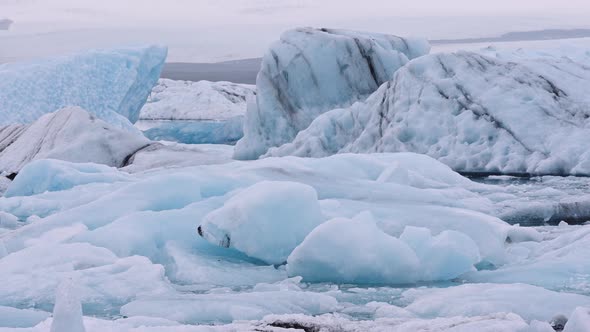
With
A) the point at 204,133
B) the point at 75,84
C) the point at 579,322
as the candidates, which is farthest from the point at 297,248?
the point at 204,133

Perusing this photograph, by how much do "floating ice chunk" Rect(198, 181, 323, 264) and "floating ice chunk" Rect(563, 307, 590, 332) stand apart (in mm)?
2221

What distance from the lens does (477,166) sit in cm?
1084

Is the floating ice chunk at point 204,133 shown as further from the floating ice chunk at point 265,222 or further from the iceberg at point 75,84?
the floating ice chunk at point 265,222

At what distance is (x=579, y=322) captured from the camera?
8.57 feet

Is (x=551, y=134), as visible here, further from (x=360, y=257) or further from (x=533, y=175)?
(x=360, y=257)

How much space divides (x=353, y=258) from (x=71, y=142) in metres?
7.73

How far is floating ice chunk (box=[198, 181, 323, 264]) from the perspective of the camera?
4.55m

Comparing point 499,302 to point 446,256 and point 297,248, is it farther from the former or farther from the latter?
Result: point 297,248

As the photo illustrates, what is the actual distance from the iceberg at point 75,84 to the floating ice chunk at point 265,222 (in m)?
13.0

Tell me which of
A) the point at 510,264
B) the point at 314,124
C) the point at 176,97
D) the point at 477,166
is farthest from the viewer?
the point at 176,97

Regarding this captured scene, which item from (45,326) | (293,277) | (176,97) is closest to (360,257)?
(293,277)

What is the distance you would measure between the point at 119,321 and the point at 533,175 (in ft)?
26.4

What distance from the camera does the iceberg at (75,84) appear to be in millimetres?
16719

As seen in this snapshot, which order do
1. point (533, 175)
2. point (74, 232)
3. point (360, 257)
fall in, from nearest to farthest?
1. point (360, 257)
2. point (74, 232)
3. point (533, 175)
